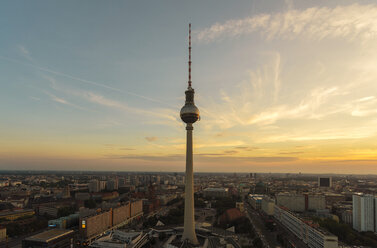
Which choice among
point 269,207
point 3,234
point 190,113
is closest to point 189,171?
point 190,113

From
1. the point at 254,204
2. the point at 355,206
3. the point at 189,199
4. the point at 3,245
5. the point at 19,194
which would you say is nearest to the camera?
the point at 189,199

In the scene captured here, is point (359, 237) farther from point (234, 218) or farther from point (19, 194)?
point (19, 194)

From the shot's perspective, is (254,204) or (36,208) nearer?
(36,208)

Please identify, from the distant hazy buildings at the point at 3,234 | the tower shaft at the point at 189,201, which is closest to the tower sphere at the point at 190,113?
the tower shaft at the point at 189,201

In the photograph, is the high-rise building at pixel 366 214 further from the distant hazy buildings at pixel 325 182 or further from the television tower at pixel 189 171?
the distant hazy buildings at pixel 325 182

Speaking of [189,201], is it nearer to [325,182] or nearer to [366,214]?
[366,214]

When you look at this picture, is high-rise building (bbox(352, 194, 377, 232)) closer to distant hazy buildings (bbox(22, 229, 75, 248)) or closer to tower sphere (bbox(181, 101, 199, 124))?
tower sphere (bbox(181, 101, 199, 124))

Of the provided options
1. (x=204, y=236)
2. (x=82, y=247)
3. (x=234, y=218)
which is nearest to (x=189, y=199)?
(x=204, y=236)
